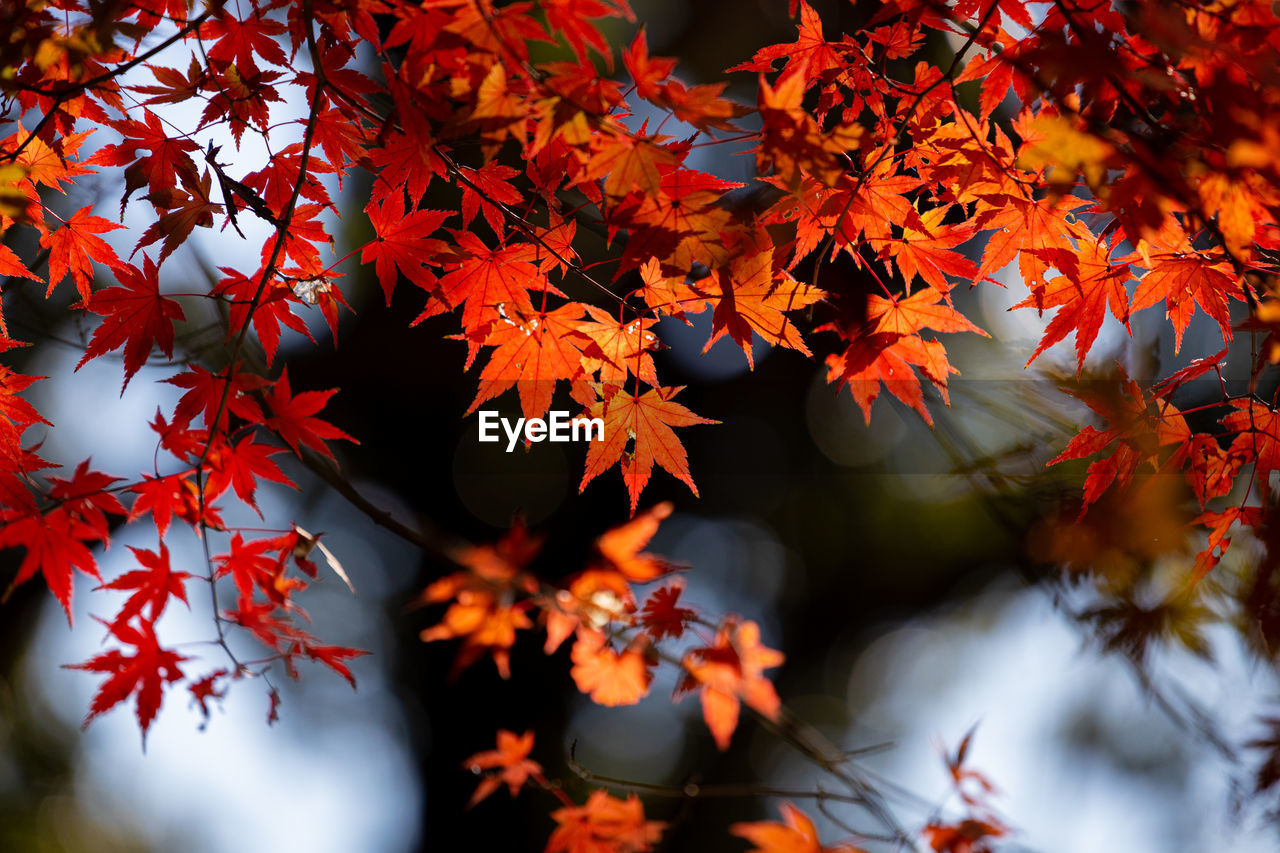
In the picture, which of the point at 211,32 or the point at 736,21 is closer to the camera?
the point at 211,32

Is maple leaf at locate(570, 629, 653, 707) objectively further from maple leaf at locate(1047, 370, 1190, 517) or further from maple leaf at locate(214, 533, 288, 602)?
maple leaf at locate(1047, 370, 1190, 517)

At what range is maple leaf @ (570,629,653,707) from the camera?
112 cm

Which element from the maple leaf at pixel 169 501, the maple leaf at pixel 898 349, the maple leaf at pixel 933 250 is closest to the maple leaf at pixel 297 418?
the maple leaf at pixel 169 501

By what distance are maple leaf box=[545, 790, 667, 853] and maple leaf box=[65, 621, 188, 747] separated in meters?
0.78

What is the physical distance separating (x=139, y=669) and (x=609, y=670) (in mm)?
901

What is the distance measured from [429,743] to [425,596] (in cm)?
366

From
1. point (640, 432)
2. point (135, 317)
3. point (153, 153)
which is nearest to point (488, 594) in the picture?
point (640, 432)

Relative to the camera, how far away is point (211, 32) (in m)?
1.35

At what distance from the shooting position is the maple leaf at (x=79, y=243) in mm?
1574

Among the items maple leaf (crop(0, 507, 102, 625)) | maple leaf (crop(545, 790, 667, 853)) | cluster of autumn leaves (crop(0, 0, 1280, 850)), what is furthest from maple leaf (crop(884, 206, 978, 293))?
maple leaf (crop(0, 507, 102, 625))

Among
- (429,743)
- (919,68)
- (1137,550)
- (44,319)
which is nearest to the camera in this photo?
(919,68)

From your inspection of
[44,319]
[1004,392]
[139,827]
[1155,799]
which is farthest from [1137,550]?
[139,827]

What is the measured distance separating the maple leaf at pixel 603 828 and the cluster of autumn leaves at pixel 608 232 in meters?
0.03

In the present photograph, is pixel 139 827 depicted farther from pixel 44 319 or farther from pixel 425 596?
pixel 425 596
